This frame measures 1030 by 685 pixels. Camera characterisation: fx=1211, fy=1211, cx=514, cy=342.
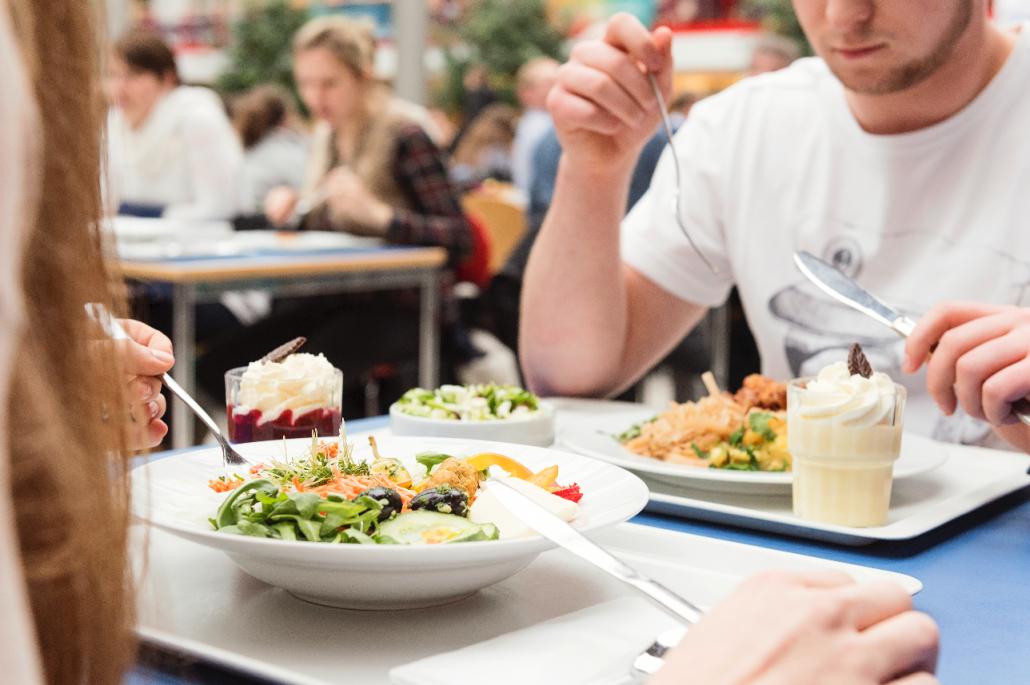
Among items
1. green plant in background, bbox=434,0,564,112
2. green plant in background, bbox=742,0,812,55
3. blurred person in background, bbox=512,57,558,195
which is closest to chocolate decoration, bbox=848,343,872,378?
blurred person in background, bbox=512,57,558,195

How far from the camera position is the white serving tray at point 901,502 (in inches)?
43.1

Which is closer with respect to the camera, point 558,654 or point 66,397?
point 66,397

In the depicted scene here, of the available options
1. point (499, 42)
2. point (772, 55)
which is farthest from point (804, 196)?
point (499, 42)

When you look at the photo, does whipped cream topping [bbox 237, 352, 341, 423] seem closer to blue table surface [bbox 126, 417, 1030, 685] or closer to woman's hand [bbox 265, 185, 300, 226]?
blue table surface [bbox 126, 417, 1030, 685]

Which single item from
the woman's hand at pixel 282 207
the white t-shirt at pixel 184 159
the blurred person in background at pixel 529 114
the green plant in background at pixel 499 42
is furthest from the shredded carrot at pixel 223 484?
the green plant in background at pixel 499 42

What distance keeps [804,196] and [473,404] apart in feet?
2.58

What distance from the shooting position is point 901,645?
25.2 inches

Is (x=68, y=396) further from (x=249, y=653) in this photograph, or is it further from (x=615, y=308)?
(x=615, y=308)

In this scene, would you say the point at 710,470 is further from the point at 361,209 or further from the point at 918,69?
the point at 361,209

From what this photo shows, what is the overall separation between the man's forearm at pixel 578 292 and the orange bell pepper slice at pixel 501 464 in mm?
795

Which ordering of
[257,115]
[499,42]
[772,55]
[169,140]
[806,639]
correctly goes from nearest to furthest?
[806,639]
[169,140]
[257,115]
[772,55]
[499,42]

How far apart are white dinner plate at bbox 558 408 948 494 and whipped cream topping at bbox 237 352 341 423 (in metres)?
0.28

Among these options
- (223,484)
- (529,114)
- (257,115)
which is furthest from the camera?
(529,114)

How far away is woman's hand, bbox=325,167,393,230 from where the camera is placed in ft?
14.2
